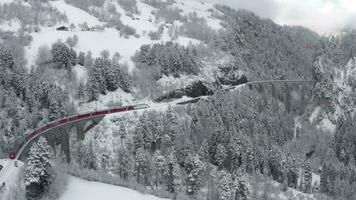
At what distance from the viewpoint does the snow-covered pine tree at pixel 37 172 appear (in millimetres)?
73688

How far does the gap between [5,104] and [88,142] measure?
87.6 feet

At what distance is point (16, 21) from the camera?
187 m

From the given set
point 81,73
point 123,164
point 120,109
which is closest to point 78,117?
point 120,109

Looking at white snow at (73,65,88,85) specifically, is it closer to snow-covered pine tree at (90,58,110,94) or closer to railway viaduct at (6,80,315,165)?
snow-covered pine tree at (90,58,110,94)

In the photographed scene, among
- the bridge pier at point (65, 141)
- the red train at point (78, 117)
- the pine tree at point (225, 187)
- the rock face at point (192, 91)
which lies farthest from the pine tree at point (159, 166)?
the rock face at point (192, 91)

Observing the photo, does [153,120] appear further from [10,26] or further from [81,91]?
[10,26]

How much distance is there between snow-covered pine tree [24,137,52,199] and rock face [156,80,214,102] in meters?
85.1

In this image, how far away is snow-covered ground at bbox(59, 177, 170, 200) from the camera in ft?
247

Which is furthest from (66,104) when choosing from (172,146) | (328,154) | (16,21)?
(328,154)

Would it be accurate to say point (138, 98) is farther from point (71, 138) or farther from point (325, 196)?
point (325, 196)

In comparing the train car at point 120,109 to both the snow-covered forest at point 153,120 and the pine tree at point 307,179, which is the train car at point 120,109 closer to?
the snow-covered forest at point 153,120

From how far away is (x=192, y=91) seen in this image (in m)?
167

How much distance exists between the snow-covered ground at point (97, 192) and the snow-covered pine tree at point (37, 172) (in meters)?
4.11

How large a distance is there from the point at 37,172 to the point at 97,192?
417 inches
